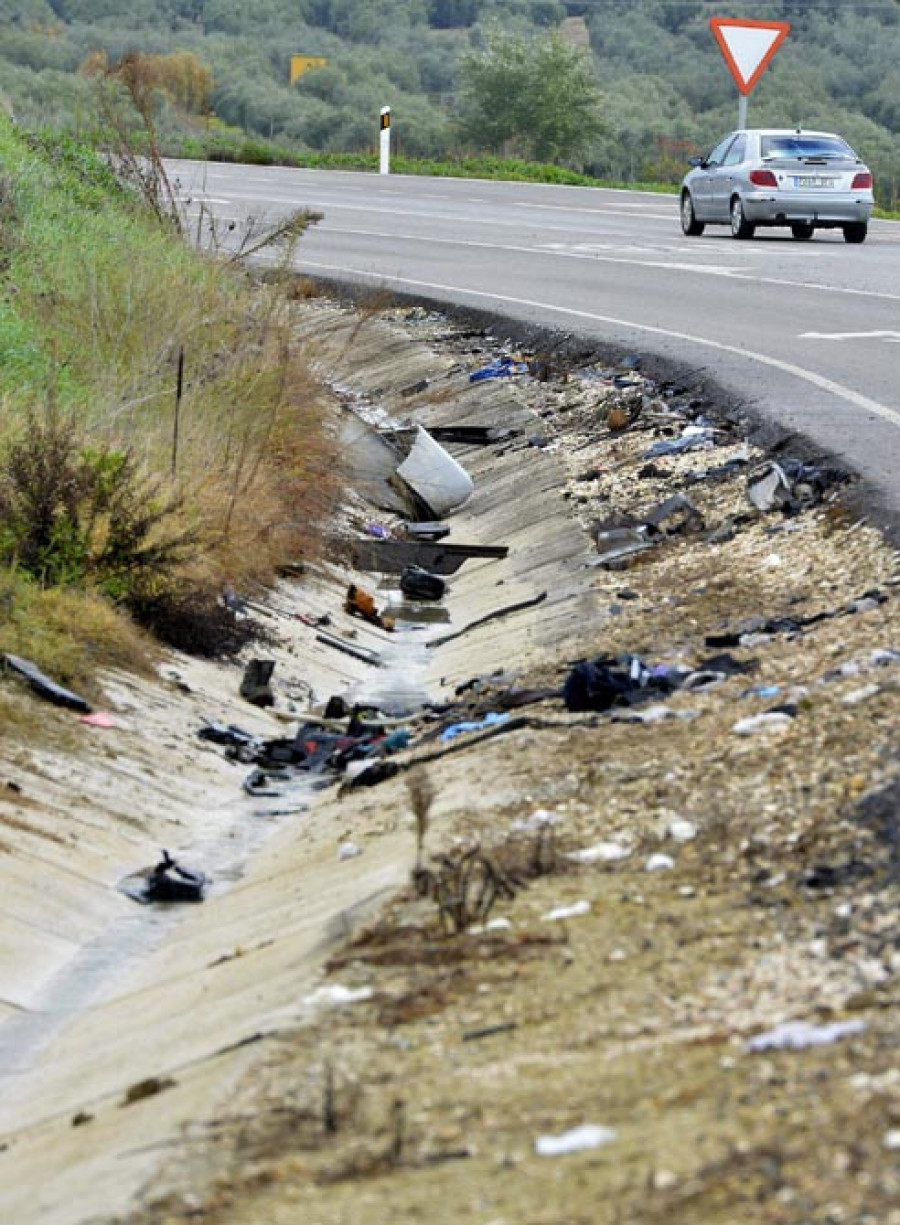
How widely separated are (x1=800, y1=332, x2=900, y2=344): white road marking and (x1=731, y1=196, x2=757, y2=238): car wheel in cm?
982

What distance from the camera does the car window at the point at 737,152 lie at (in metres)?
25.7

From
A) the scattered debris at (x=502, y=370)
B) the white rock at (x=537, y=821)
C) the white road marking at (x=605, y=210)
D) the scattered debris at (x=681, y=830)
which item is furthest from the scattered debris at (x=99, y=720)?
the white road marking at (x=605, y=210)

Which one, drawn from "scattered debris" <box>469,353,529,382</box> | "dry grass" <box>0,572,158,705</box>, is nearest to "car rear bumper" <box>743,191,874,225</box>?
"scattered debris" <box>469,353,529,382</box>

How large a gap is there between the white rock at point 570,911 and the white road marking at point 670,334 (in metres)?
7.11

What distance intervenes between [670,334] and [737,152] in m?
10.1

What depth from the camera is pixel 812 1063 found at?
13.2 feet

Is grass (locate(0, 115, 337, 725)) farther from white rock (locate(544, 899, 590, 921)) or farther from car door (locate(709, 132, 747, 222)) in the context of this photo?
car door (locate(709, 132, 747, 222))

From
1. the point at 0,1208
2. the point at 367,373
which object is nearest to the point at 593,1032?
the point at 0,1208

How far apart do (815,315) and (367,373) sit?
12.9 feet

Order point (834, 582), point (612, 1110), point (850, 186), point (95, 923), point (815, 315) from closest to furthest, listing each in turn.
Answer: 1. point (612, 1110)
2. point (95, 923)
3. point (834, 582)
4. point (815, 315)
5. point (850, 186)

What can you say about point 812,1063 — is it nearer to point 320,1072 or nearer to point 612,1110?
point 612,1110

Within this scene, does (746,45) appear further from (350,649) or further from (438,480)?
(350,649)

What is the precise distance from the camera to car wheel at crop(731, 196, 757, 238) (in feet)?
84.1

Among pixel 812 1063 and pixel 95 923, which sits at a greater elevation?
pixel 812 1063
